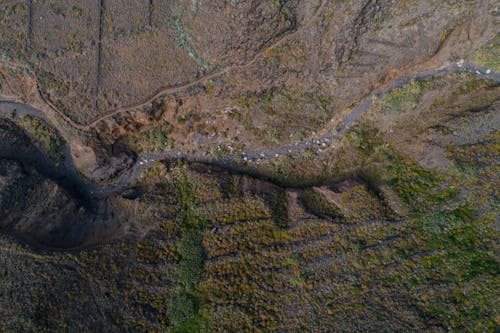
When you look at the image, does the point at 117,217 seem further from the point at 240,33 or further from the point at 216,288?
the point at 240,33

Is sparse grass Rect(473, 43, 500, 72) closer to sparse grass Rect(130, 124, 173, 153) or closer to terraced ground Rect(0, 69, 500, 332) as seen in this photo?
terraced ground Rect(0, 69, 500, 332)

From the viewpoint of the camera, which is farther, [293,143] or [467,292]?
[293,143]

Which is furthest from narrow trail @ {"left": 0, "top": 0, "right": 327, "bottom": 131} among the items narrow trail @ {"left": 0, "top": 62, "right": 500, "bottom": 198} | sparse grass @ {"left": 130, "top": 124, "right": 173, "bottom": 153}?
sparse grass @ {"left": 130, "top": 124, "right": 173, "bottom": 153}

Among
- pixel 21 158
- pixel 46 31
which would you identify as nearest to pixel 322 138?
pixel 46 31

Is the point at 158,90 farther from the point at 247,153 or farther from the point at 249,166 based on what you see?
the point at 249,166

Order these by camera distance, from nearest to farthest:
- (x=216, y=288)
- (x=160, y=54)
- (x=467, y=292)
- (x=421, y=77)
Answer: (x=467, y=292) < (x=216, y=288) < (x=160, y=54) < (x=421, y=77)
